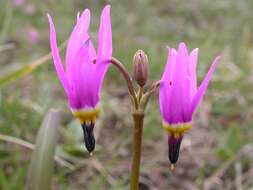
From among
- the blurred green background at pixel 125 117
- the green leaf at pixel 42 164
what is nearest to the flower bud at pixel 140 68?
the green leaf at pixel 42 164

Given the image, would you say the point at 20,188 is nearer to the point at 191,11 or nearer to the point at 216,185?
the point at 216,185

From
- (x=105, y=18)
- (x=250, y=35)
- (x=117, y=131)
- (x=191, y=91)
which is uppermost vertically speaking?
(x=250, y=35)

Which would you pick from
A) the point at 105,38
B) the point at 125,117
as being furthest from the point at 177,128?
the point at 125,117

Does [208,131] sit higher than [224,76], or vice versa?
[224,76]

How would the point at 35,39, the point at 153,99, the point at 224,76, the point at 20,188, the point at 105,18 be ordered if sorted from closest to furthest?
the point at 105,18 < the point at 20,188 < the point at 153,99 < the point at 224,76 < the point at 35,39

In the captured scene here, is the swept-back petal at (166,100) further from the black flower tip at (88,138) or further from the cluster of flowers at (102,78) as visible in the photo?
the black flower tip at (88,138)

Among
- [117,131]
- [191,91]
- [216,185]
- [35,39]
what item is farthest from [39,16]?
[191,91]
